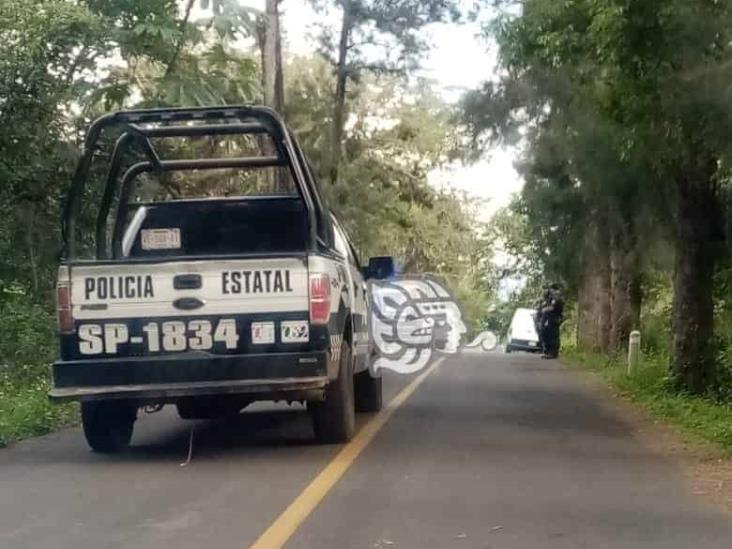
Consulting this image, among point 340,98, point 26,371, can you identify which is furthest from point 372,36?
point 26,371

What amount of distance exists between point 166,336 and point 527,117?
1460 centimetres

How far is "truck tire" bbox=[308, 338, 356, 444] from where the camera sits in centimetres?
1112

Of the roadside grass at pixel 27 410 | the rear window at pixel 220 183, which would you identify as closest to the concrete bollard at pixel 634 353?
the rear window at pixel 220 183

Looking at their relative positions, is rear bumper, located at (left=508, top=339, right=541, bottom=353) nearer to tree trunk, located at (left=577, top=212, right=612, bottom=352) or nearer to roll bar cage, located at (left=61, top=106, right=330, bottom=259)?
tree trunk, located at (left=577, top=212, right=612, bottom=352)

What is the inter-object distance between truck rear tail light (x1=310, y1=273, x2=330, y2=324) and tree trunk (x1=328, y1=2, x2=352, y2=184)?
20089 mm

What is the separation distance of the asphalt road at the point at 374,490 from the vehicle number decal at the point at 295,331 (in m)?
1.00

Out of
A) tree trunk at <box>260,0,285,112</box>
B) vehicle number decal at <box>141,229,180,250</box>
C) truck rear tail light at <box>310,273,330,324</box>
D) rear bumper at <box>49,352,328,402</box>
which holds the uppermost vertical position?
tree trunk at <box>260,0,285,112</box>

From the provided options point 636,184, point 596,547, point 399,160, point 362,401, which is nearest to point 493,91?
point 636,184

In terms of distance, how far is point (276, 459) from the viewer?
34.4ft

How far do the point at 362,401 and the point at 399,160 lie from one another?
24.0 m

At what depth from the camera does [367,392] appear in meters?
14.4

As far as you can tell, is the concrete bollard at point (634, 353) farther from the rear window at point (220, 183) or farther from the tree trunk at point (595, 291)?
the rear window at point (220, 183)

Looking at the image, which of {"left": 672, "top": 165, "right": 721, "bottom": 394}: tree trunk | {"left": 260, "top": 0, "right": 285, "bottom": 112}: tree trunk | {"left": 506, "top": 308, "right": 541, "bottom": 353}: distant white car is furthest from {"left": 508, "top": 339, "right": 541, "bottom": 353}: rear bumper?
{"left": 672, "top": 165, "right": 721, "bottom": 394}: tree trunk

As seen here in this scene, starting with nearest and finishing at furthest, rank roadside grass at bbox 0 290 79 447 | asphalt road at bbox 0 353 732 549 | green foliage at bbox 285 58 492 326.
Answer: asphalt road at bbox 0 353 732 549, roadside grass at bbox 0 290 79 447, green foliage at bbox 285 58 492 326
